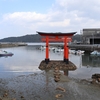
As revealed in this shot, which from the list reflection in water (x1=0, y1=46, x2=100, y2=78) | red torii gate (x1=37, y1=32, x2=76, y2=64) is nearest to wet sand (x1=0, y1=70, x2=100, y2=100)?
reflection in water (x1=0, y1=46, x2=100, y2=78)

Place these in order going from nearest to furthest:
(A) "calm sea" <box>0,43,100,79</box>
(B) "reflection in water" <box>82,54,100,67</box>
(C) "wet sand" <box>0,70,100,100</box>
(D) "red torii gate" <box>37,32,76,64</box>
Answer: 1. (C) "wet sand" <box>0,70,100,100</box>
2. (A) "calm sea" <box>0,43,100,79</box>
3. (D) "red torii gate" <box>37,32,76,64</box>
4. (B) "reflection in water" <box>82,54,100,67</box>

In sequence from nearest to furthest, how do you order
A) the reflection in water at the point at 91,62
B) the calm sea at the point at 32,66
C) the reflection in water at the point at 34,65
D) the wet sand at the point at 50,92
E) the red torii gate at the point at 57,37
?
the wet sand at the point at 50,92
the calm sea at the point at 32,66
the reflection in water at the point at 34,65
the red torii gate at the point at 57,37
the reflection in water at the point at 91,62

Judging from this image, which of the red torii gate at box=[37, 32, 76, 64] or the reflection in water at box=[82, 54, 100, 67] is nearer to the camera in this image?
the red torii gate at box=[37, 32, 76, 64]

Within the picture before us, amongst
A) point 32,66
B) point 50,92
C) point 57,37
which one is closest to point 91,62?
point 57,37

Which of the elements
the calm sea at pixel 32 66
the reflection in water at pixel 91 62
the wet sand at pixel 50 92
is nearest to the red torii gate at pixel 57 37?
the calm sea at pixel 32 66

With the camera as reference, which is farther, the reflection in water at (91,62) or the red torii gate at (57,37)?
the reflection in water at (91,62)

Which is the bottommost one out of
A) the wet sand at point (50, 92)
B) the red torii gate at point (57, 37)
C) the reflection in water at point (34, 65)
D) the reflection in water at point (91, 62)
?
the reflection in water at point (91, 62)

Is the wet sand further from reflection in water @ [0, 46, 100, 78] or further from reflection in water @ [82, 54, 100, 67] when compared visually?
reflection in water @ [82, 54, 100, 67]

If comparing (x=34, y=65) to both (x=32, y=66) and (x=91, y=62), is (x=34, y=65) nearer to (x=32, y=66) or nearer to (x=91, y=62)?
(x=32, y=66)

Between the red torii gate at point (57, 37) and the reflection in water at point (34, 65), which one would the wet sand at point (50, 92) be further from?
the red torii gate at point (57, 37)

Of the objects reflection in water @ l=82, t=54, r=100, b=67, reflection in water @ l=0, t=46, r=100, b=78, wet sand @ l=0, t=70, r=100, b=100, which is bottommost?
reflection in water @ l=82, t=54, r=100, b=67

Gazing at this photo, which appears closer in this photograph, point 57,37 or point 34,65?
point 57,37

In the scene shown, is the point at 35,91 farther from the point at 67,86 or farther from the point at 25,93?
the point at 67,86

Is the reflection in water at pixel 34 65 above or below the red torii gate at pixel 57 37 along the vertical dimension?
below
